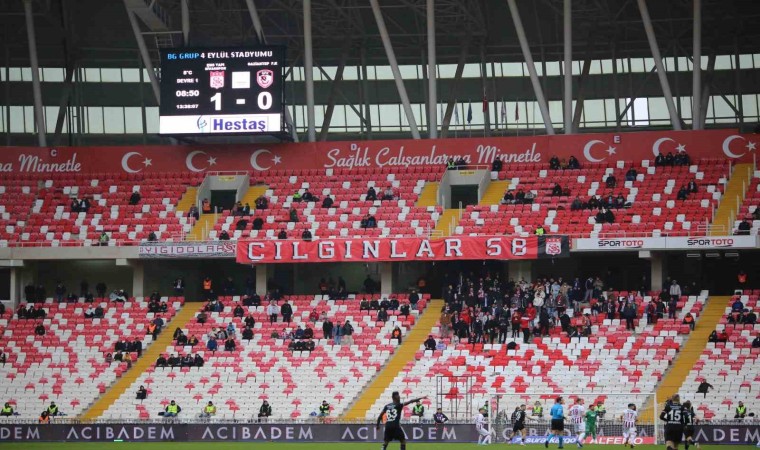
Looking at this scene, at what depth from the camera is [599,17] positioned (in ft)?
203

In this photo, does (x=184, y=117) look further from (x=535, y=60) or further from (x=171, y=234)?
(x=535, y=60)

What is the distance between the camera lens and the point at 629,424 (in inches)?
1431

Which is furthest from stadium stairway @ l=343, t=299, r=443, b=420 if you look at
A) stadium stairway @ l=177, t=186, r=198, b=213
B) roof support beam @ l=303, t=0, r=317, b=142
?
stadium stairway @ l=177, t=186, r=198, b=213

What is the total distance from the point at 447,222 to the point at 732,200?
37.0 feet

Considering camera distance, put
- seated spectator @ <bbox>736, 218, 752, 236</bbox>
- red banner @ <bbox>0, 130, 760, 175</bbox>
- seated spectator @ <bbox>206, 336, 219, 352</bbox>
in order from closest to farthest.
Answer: seated spectator @ <bbox>736, 218, 752, 236</bbox>, seated spectator @ <bbox>206, 336, 219, 352</bbox>, red banner @ <bbox>0, 130, 760, 175</bbox>

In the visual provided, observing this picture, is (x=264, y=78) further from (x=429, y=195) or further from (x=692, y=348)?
(x=692, y=348)

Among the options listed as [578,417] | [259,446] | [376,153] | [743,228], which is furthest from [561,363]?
[376,153]

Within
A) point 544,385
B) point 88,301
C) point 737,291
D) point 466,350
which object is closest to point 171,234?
point 88,301

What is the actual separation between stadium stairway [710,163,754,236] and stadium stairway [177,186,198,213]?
72.0ft

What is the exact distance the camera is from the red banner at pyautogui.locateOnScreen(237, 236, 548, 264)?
47938 millimetres

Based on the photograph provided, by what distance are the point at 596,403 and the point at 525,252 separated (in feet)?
Result: 34.2

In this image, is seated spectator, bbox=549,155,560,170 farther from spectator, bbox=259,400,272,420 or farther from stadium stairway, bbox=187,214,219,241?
spectator, bbox=259,400,272,420

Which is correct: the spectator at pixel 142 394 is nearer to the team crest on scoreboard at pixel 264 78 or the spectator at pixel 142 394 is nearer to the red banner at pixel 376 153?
the red banner at pixel 376 153

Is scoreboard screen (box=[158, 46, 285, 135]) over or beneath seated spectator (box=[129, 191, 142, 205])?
over
